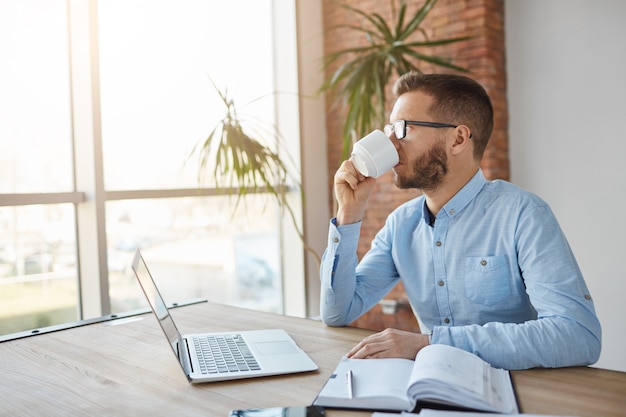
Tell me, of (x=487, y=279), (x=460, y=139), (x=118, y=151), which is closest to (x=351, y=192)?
(x=460, y=139)

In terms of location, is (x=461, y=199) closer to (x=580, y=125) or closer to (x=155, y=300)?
(x=155, y=300)

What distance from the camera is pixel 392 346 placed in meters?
1.30

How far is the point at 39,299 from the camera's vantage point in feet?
9.36

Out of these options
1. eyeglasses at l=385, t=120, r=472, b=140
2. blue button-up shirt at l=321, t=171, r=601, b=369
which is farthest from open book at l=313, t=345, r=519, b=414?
eyeglasses at l=385, t=120, r=472, b=140

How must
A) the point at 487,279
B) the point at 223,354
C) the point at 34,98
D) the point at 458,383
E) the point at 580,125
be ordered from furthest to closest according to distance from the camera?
the point at 580,125 < the point at 34,98 < the point at 487,279 < the point at 223,354 < the point at 458,383

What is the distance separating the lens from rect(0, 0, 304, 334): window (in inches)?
109

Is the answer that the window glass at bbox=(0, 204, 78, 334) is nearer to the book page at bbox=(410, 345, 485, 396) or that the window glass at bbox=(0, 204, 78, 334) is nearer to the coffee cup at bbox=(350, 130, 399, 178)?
the coffee cup at bbox=(350, 130, 399, 178)

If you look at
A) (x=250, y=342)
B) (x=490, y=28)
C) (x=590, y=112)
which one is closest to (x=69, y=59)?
(x=250, y=342)

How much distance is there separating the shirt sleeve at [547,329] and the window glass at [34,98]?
2.26 meters

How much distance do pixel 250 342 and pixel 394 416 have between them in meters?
0.63

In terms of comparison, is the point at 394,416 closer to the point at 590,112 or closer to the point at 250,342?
the point at 250,342

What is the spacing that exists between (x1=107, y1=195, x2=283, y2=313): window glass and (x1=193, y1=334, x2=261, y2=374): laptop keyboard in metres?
1.50

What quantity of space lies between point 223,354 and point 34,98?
6.55ft

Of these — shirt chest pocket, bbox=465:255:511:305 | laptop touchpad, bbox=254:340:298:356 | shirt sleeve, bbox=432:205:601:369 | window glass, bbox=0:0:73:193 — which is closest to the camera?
shirt sleeve, bbox=432:205:601:369
